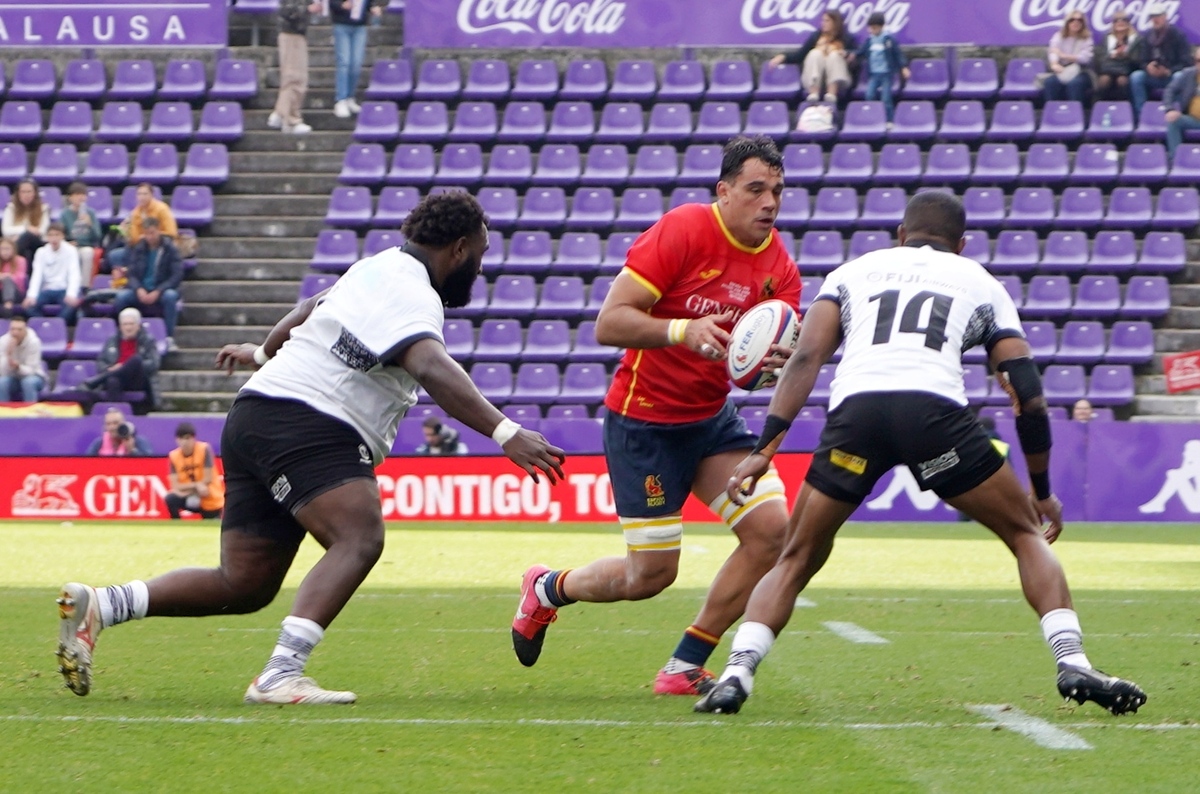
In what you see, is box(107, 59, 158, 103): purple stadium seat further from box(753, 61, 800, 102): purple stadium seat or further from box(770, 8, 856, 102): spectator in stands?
box(770, 8, 856, 102): spectator in stands

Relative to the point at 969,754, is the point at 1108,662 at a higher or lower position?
lower

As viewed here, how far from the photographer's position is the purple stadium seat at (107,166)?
23469 millimetres

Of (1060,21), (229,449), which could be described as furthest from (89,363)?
(229,449)

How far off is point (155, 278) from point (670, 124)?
23.2 ft

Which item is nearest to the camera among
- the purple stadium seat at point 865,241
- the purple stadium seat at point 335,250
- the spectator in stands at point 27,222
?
the purple stadium seat at point 865,241

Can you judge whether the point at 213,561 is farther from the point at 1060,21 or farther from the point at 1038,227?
the point at 1060,21

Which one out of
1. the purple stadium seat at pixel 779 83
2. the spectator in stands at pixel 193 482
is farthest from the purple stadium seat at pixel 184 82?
the spectator in stands at pixel 193 482

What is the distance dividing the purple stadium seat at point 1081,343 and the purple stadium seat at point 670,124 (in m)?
5.71

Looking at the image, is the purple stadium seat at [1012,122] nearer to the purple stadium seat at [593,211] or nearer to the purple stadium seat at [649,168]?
the purple stadium seat at [649,168]

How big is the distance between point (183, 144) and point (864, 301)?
20.0 m

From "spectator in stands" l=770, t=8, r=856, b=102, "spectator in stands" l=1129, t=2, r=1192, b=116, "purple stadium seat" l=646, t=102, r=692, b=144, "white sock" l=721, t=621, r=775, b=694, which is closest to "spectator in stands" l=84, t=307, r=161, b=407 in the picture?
"purple stadium seat" l=646, t=102, r=692, b=144

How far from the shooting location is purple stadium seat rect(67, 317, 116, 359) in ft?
69.6

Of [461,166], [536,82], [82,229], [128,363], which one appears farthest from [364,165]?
[128,363]

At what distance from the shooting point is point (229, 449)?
641 centimetres
